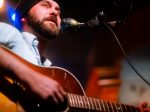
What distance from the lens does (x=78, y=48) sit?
625 cm

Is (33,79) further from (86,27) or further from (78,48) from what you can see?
(78,48)

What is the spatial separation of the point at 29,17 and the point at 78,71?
3.29m

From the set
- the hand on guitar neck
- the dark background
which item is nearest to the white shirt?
the hand on guitar neck

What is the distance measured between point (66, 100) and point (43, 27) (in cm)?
74

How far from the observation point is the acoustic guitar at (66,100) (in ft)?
6.66

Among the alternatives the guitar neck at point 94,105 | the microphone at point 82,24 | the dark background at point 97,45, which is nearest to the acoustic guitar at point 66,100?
the guitar neck at point 94,105

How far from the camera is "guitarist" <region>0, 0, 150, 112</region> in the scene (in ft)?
6.32

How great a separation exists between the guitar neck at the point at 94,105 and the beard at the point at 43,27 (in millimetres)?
633

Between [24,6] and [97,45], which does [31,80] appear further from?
[97,45]

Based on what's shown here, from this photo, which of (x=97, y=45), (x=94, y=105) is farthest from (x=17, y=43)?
(x=97, y=45)

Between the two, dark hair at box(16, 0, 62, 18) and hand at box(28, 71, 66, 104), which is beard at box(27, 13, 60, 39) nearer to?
dark hair at box(16, 0, 62, 18)

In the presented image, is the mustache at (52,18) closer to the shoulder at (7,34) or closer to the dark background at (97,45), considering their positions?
the shoulder at (7,34)

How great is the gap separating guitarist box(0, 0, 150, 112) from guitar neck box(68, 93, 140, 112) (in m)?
0.11

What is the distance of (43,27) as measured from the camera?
2646 millimetres
